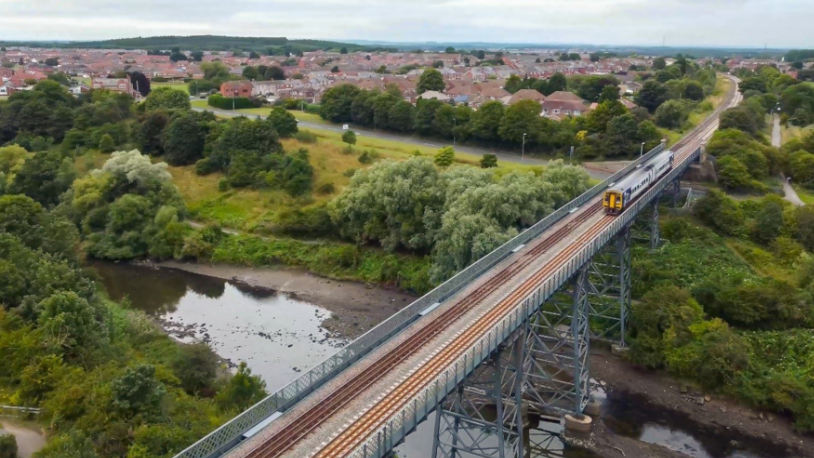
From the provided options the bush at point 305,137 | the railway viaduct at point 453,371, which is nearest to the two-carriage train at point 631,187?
the railway viaduct at point 453,371

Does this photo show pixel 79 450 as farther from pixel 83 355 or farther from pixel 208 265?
pixel 208 265

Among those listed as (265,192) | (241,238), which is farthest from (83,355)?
(265,192)

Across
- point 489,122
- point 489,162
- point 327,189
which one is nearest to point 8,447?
point 327,189

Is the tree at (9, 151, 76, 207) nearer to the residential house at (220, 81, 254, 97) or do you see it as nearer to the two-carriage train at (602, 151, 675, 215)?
the residential house at (220, 81, 254, 97)

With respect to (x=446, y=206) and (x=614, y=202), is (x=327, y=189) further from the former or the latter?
(x=614, y=202)

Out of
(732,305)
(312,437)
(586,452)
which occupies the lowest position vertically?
(586,452)

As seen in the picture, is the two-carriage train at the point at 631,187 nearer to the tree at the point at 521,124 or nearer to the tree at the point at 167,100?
the tree at the point at 521,124
